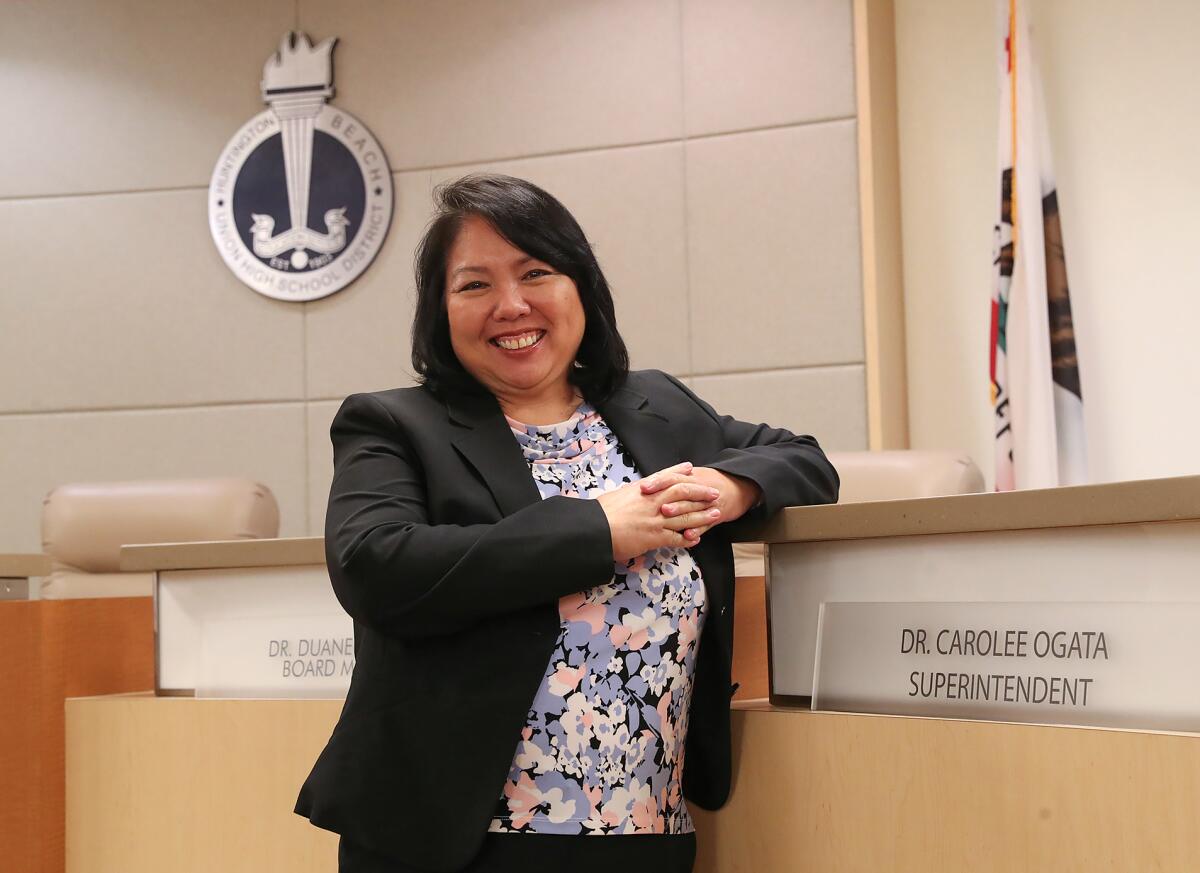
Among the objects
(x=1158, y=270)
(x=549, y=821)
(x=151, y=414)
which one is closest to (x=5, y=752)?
(x=549, y=821)

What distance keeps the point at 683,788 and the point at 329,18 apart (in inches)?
144

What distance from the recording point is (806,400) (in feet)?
13.1

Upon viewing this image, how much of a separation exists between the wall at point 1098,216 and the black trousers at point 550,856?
2.71 meters

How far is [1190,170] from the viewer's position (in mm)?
3525

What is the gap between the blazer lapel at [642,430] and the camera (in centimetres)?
143

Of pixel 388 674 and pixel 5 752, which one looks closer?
pixel 388 674

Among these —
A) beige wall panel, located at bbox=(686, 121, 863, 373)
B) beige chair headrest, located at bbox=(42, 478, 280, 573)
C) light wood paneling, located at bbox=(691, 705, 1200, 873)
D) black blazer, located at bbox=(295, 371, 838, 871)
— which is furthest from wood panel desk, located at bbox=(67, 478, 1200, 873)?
beige wall panel, located at bbox=(686, 121, 863, 373)

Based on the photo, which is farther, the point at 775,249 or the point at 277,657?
the point at 775,249

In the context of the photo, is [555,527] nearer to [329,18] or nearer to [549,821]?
[549,821]

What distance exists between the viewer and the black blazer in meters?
1.24

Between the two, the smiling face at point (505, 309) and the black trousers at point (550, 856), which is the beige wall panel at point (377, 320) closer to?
the smiling face at point (505, 309)

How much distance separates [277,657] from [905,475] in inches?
57.7

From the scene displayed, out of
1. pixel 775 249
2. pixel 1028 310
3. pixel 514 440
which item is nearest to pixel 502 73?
pixel 775 249

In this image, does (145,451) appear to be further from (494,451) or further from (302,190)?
(494,451)
